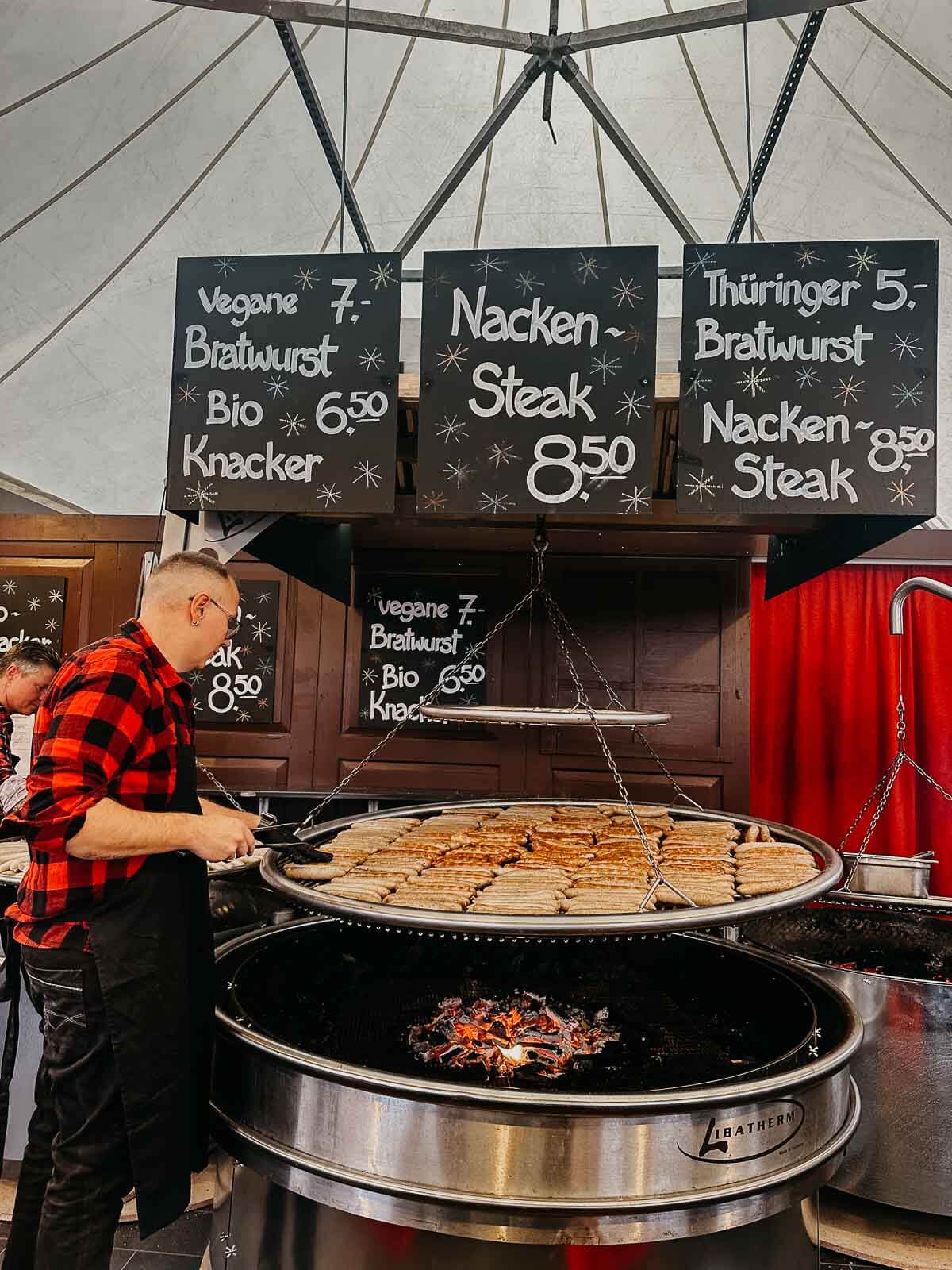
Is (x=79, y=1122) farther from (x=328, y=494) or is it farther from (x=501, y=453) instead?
(x=501, y=453)

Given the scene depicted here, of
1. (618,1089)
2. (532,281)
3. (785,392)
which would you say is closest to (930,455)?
(785,392)

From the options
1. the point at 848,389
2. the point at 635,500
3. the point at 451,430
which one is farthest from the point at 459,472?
the point at 848,389

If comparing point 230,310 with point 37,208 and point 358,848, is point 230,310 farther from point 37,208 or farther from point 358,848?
point 37,208

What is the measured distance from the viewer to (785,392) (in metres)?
2.85

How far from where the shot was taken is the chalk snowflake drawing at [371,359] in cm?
301

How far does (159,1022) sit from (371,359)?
220 centimetres

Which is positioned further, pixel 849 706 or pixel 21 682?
pixel 849 706

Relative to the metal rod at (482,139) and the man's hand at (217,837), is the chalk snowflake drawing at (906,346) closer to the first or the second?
the metal rod at (482,139)

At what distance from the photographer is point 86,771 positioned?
2.23 metres

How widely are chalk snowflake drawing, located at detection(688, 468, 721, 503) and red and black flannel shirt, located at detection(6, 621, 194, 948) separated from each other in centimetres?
180

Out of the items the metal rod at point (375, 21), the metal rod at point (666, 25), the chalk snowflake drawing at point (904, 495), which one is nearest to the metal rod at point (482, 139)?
the metal rod at point (375, 21)

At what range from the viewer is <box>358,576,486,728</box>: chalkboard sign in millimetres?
5473

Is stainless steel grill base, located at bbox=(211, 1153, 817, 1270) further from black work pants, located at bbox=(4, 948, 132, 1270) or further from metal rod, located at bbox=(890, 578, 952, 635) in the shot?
metal rod, located at bbox=(890, 578, 952, 635)

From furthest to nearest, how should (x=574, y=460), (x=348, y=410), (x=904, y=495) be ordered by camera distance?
(x=348, y=410) → (x=574, y=460) → (x=904, y=495)
